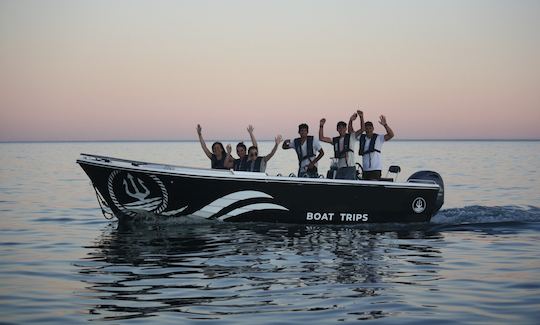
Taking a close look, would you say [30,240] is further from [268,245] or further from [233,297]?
[233,297]

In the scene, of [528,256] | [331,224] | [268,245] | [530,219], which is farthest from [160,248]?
[530,219]

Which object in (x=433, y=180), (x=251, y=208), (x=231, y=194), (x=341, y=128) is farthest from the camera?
(x=433, y=180)

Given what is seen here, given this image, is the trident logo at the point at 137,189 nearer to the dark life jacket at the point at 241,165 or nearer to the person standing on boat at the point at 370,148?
the dark life jacket at the point at 241,165

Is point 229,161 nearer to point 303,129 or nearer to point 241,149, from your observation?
point 241,149

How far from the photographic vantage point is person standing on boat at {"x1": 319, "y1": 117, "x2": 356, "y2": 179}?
16125 mm

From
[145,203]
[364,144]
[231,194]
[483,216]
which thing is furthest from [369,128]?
[145,203]

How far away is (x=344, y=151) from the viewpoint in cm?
1623

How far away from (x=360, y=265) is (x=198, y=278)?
2.64 metres

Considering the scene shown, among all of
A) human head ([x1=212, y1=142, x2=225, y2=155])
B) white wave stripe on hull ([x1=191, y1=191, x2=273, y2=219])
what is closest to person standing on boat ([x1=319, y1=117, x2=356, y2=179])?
white wave stripe on hull ([x1=191, y1=191, x2=273, y2=219])

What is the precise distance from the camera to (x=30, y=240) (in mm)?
14953

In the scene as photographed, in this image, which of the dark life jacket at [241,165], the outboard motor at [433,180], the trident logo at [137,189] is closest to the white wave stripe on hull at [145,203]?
the trident logo at [137,189]

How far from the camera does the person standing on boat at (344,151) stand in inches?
635

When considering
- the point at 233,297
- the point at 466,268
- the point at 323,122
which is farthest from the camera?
the point at 323,122

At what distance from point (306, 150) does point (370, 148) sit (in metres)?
1.38
